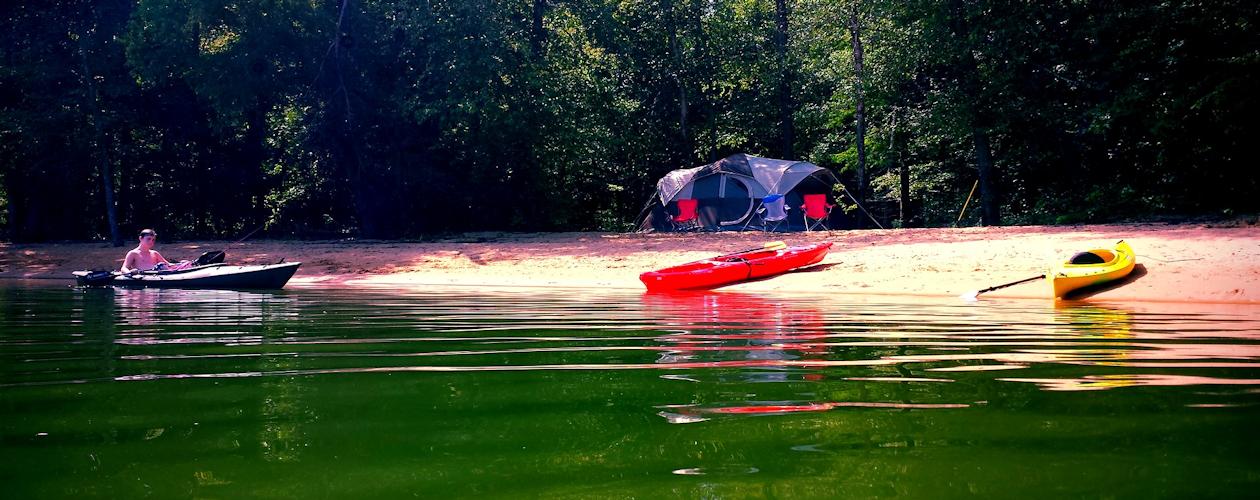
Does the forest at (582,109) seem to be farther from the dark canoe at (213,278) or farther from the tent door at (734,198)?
the dark canoe at (213,278)

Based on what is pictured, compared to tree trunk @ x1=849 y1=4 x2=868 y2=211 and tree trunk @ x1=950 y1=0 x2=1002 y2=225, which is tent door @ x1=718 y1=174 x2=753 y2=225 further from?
tree trunk @ x1=950 y1=0 x2=1002 y2=225

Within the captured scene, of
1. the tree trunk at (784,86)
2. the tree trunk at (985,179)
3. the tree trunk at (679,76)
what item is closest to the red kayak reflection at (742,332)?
the tree trunk at (985,179)

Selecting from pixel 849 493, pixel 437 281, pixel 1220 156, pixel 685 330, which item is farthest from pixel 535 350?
pixel 1220 156

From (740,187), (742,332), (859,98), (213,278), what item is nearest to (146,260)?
(213,278)

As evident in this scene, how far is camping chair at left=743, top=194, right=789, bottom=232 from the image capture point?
26.3 meters

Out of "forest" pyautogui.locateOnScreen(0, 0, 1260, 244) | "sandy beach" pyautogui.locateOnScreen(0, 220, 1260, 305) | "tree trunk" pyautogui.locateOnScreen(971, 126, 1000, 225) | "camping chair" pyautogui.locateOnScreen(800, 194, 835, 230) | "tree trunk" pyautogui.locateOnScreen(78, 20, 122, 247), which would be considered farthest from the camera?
"tree trunk" pyautogui.locateOnScreen(78, 20, 122, 247)

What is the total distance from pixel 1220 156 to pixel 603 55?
19.7 metres

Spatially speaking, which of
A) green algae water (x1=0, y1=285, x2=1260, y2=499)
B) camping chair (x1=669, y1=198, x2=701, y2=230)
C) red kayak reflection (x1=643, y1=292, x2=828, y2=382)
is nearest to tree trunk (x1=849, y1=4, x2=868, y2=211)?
camping chair (x1=669, y1=198, x2=701, y2=230)

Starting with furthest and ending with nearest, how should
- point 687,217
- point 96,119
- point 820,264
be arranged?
point 687,217, point 96,119, point 820,264

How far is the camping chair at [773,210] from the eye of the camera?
2630 centimetres

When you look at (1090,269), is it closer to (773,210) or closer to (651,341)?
(651,341)

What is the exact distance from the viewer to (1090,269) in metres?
13.5

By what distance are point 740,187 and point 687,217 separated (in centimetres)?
183

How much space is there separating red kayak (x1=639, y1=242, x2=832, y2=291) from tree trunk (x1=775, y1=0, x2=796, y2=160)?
15.7 m
